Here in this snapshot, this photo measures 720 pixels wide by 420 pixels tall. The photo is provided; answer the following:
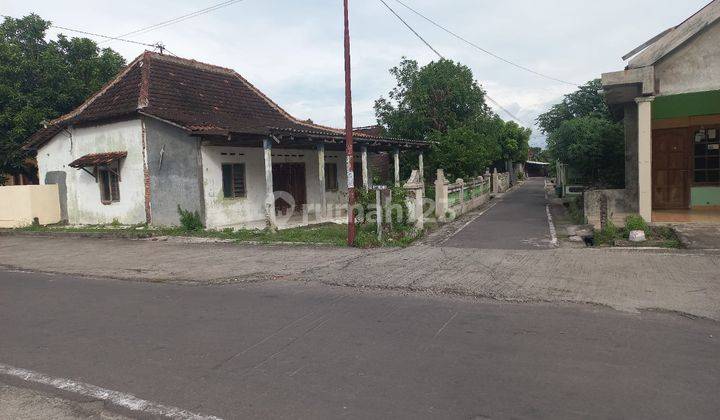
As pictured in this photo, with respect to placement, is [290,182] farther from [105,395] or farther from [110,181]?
[105,395]

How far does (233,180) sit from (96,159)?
459cm

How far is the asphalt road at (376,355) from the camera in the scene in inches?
144

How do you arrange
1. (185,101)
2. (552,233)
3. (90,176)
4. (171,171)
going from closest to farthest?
(552,233) → (171,171) → (185,101) → (90,176)

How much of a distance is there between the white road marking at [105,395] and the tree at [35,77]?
19.5 m

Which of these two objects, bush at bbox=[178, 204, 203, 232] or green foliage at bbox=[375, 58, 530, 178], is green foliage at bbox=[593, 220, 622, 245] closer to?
bush at bbox=[178, 204, 203, 232]

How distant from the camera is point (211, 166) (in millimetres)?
A: 15484

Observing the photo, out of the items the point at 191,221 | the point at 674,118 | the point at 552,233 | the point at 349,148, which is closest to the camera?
the point at 349,148

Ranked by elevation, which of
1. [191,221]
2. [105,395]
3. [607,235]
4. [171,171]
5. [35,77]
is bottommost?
[105,395]

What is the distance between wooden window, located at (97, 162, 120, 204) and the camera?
55.2 ft

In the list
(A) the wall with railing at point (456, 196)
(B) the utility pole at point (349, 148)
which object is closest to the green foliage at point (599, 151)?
(A) the wall with railing at point (456, 196)

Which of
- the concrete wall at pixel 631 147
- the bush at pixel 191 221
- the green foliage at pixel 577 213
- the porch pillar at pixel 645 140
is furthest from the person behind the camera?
the bush at pixel 191 221

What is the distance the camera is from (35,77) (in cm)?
2158

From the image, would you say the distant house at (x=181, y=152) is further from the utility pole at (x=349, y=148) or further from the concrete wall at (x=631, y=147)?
the concrete wall at (x=631, y=147)

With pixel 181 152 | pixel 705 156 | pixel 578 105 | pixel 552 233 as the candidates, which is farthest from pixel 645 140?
pixel 578 105
